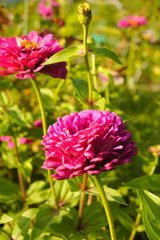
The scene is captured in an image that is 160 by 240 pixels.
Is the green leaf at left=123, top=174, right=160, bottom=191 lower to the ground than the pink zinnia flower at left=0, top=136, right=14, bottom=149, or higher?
lower

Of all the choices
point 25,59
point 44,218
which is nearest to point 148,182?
point 44,218

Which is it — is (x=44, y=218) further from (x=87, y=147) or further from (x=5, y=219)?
(x=87, y=147)

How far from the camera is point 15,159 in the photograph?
0.90m

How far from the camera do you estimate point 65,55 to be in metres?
0.53

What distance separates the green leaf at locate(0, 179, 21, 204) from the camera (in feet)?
2.79

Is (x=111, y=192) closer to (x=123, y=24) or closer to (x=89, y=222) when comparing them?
(x=89, y=222)

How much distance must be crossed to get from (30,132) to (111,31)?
1.59 meters

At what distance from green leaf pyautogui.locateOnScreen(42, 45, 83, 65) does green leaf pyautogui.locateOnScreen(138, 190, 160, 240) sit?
0.28 metres

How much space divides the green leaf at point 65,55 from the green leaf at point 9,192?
506 mm

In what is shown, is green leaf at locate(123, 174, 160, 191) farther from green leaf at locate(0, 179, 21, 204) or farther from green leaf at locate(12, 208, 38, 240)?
green leaf at locate(0, 179, 21, 204)

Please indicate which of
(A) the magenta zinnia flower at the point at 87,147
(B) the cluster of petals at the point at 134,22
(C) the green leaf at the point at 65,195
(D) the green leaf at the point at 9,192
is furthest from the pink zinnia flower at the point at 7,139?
(B) the cluster of petals at the point at 134,22

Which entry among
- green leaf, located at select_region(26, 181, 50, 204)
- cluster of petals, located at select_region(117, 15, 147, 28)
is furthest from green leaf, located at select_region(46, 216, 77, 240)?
cluster of petals, located at select_region(117, 15, 147, 28)

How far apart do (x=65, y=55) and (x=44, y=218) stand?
37 cm

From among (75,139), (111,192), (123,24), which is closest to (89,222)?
(111,192)
